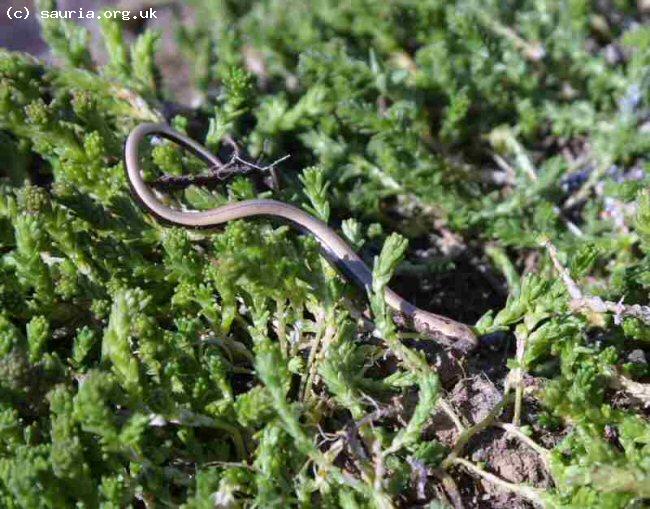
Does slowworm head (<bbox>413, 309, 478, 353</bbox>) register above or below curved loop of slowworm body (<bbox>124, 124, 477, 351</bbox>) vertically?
below

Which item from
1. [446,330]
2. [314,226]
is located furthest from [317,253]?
[446,330]

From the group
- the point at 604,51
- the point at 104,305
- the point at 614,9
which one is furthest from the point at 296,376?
the point at 614,9

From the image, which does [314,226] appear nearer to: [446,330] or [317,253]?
[317,253]

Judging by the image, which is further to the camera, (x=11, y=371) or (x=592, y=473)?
(x=11, y=371)

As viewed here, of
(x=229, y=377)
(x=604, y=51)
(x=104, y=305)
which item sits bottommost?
(x=229, y=377)

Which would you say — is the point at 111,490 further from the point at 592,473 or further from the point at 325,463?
the point at 592,473

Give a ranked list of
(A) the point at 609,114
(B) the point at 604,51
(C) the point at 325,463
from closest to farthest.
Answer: (C) the point at 325,463
(A) the point at 609,114
(B) the point at 604,51
